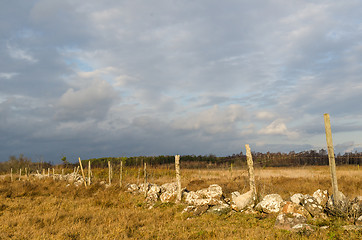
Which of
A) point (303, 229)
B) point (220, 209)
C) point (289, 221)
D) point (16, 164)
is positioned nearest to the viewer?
point (303, 229)

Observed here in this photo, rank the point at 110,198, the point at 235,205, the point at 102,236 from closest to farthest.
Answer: the point at 102,236 < the point at 235,205 < the point at 110,198

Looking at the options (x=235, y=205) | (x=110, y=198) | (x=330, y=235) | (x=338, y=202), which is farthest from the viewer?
(x=110, y=198)

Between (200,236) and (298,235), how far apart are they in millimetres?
2865

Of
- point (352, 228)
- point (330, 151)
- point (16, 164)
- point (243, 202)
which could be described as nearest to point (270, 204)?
point (243, 202)

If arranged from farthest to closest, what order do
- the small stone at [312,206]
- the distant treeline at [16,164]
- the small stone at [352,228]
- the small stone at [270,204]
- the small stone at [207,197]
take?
the distant treeline at [16,164], the small stone at [207,197], the small stone at [270,204], the small stone at [312,206], the small stone at [352,228]

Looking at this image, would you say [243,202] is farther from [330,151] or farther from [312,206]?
[330,151]

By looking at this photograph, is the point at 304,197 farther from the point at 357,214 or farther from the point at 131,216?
the point at 131,216

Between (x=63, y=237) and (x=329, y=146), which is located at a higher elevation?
(x=329, y=146)

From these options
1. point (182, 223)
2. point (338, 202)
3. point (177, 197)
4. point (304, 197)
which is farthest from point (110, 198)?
point (338, 202)

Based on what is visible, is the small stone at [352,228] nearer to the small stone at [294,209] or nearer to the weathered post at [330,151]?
the weathered post at [330,151]

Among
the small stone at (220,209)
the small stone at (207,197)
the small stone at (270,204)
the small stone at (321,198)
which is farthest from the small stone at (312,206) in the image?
the small stone at (207,197)

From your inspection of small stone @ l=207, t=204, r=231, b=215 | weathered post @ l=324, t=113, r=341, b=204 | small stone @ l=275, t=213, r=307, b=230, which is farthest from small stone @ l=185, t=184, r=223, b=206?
weathered post @ l=324, t=113, r=341, b=204

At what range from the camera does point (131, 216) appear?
1124cm

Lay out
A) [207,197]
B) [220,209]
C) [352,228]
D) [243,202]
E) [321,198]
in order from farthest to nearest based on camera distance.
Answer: [207,197] < [220,209] < [243,202] < [321,198] < [352,228]
